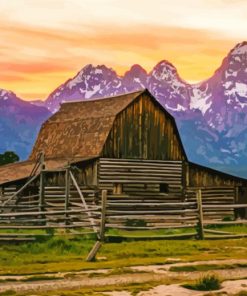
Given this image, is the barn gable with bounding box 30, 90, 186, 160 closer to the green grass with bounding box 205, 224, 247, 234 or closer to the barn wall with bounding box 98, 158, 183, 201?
the barn wall with bounding box 98, 158, 183, 201

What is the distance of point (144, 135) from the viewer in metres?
43.1

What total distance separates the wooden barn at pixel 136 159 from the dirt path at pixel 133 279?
72.7 ft

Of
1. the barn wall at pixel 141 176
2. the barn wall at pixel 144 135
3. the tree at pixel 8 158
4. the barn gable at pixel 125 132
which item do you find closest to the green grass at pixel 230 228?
the barn wall at pixel 141 176

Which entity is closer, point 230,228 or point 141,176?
point 230,228

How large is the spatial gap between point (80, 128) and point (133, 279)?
2959cm

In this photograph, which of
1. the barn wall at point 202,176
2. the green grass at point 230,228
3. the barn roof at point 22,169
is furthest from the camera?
the barn wall at point 202,176

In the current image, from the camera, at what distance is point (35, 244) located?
904 inches

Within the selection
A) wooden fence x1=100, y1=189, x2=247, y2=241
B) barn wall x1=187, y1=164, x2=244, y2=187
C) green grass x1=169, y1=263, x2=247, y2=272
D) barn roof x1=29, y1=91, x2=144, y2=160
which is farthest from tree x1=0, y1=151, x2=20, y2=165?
green grass x1=169, y1=263, x2=247, y2=272

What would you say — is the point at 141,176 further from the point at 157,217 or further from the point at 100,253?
the point at 100,253

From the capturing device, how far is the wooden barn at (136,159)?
4134 cm

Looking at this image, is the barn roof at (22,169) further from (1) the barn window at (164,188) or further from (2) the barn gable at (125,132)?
(1) the barn window at (164,188)

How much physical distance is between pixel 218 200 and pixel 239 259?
80.4ft

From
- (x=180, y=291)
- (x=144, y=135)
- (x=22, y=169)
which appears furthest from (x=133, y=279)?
(x=144, y=135)

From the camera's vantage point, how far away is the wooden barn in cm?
4134
